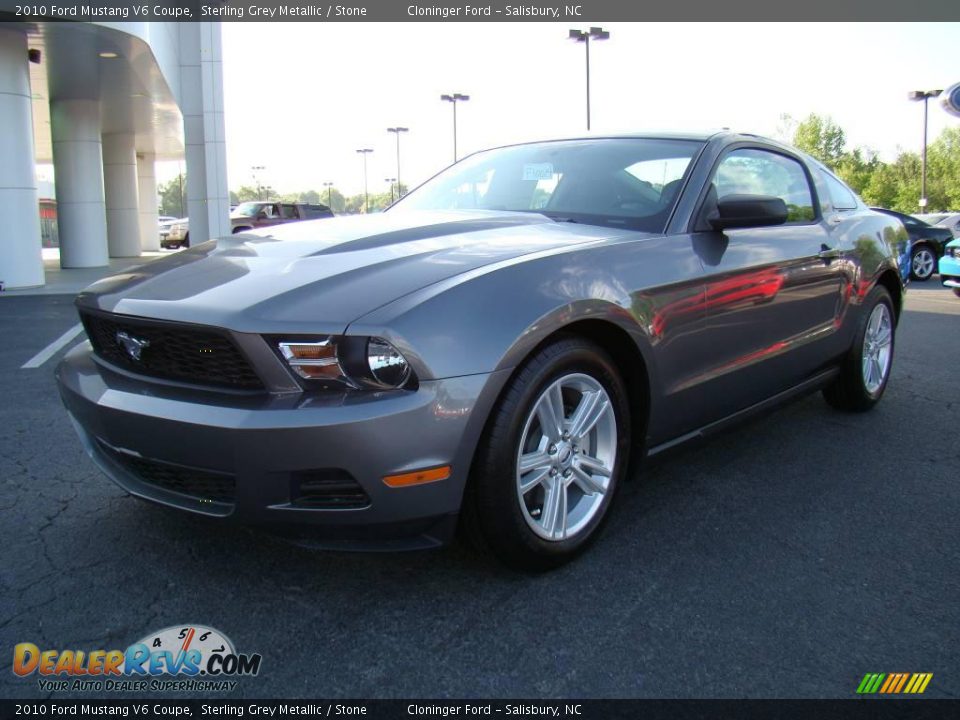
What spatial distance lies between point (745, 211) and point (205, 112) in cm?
1852

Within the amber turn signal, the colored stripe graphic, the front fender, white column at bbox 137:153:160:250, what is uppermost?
white column at bbox 137:153:160:250

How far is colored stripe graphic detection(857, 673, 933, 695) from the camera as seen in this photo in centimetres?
198

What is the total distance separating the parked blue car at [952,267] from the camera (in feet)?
39.0

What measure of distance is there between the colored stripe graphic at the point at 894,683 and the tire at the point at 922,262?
16020 mm

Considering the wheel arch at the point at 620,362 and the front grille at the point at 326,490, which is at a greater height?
the wheel arch at the point at 620,362

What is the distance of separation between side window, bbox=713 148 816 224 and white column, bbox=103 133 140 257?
2400 centimetres

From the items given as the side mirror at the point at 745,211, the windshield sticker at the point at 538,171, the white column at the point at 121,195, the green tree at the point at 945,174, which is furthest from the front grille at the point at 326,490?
the green tree at the point at 945,174

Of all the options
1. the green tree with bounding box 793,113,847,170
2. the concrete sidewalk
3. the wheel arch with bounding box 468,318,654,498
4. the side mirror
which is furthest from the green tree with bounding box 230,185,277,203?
the wheel arch with bounding box 468,318,654,498

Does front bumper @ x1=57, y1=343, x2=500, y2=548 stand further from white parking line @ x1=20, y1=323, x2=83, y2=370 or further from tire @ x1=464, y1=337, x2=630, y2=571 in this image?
white parking line @ x1=20, y1=323, x2=83, y2=370

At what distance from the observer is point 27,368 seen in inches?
233

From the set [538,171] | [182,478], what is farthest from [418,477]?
[538,171]

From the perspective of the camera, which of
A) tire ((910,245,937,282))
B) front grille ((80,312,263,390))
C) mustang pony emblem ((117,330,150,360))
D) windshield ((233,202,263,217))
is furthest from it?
windshield ((233,202,263,217))

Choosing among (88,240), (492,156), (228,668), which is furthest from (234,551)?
(88,240)
